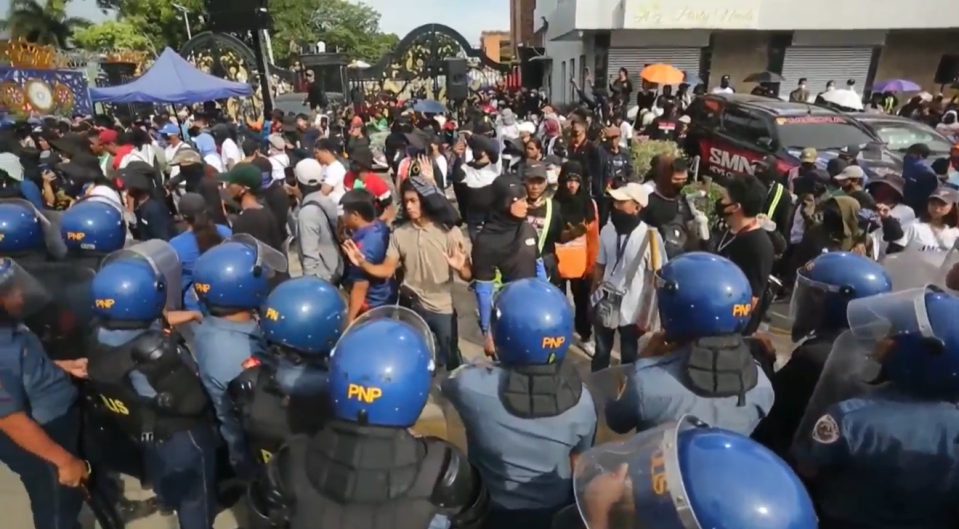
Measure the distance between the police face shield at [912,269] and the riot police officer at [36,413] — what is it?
3.78m

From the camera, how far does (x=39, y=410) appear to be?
272 cm

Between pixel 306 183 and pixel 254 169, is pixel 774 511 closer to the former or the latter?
pixel 254 169

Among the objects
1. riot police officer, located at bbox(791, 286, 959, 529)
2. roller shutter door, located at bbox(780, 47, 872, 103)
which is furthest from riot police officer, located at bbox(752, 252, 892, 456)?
roller shutter door, located at bbox(780, 47, 872, 103)

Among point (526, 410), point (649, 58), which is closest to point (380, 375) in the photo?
point (526, 410)

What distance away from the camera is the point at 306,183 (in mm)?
5621

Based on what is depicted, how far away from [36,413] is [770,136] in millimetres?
9487

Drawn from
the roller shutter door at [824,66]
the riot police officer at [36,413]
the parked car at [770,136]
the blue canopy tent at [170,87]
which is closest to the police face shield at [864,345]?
the riot police officer at [36,413]

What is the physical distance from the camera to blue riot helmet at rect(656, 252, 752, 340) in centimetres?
224

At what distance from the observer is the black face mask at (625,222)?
4098mm

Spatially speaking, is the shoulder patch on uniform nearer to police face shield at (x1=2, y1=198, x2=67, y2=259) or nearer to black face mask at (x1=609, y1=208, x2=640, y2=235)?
black face mask at (x1=609, y1=208, x2=640, y2=235)

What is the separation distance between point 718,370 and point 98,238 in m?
3.36

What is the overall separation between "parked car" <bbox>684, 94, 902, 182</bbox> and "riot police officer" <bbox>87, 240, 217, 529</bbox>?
7495 mm

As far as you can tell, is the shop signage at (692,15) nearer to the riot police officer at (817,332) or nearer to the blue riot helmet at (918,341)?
the riot police officer at (817,332)

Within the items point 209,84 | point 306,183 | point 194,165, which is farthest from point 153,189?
point 209,84
